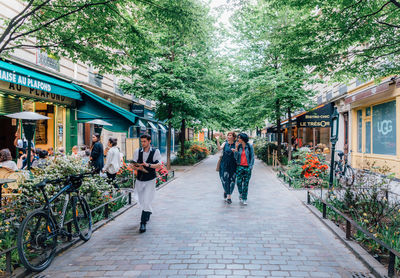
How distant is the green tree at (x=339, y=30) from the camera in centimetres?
595

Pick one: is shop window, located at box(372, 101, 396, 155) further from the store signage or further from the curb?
the store signage

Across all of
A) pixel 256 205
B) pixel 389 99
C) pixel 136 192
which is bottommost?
pixel 256 205

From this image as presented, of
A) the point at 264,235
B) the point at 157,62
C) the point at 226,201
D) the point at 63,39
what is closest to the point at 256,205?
the point at 226,201

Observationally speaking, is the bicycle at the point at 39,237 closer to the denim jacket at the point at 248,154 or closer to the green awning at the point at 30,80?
the denim jacket at the point at 248,154

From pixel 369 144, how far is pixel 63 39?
50.8 ft

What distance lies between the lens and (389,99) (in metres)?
13.6

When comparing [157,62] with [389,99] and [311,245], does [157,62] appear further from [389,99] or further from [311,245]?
[311,245]

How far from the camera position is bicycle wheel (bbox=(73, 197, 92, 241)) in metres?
4.95

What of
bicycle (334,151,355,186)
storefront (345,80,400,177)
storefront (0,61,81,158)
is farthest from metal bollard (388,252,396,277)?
storefront (345,80,400,177)

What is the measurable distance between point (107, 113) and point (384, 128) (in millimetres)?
12655

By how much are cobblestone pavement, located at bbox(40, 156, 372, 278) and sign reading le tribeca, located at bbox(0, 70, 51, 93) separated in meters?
4.95

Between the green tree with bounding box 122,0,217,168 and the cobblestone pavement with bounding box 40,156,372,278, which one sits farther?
the green tree with bounding box 122,0,217,168

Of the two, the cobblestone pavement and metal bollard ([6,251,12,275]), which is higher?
metal bollard ([6,251,12,275])

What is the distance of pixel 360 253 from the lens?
438cm
